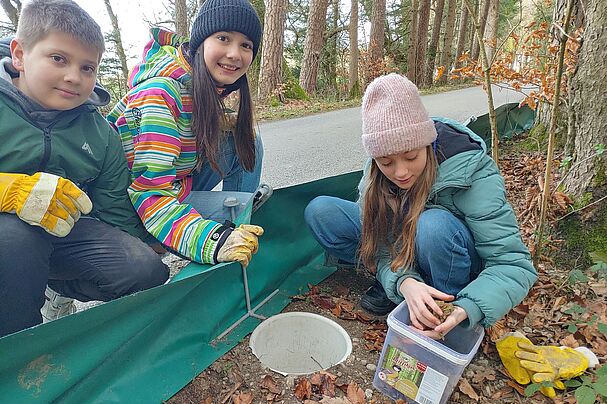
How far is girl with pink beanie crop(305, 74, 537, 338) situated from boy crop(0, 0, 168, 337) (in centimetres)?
103

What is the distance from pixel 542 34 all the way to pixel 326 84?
1095 centimetres

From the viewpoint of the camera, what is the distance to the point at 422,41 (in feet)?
51.0

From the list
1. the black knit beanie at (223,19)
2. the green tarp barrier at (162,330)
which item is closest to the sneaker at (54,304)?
the green tarp barrier at (162,330)

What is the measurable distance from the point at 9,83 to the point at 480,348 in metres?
2.20

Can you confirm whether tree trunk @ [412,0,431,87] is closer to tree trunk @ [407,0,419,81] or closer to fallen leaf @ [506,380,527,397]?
tree trunk @ [407,0,419,81]

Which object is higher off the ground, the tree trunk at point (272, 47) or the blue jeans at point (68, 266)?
the tree trunk at point (272, 47)

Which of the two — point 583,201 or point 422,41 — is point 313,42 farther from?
point 583,201

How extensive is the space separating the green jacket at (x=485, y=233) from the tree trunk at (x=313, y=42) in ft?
31.4

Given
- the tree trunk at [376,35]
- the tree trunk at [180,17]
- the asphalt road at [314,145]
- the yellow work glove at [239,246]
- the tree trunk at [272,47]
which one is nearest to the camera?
the yellow work glove at [239,246]

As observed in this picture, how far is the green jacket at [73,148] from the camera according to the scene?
5.05ft

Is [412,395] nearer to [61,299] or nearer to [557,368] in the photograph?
[557,368]

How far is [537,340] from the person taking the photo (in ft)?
6.35

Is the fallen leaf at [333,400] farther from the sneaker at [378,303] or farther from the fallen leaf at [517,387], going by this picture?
the fallen leaf at [517,387]

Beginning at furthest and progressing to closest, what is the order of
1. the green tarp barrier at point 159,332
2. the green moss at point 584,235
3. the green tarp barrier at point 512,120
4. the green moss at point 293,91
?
the green moss at point 293,91, the green tarp barrier at point 512,120, the green moss at point 584,235, the green tarp barrier at point 159,332
